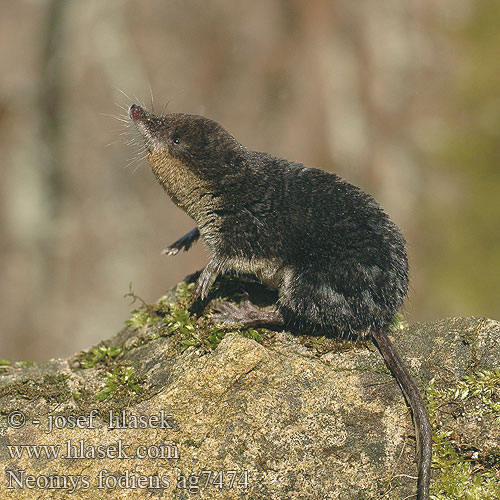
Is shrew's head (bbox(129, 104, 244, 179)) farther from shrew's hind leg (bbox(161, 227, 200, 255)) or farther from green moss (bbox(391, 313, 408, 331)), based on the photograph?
green moss (bbox(391, 313, 408, 331))

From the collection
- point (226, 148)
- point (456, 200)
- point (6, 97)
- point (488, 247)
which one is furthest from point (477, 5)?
point (226, 148)

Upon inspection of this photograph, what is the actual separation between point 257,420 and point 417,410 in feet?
3.07

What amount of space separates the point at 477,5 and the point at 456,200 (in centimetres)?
386

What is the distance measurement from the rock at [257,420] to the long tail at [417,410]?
10cm

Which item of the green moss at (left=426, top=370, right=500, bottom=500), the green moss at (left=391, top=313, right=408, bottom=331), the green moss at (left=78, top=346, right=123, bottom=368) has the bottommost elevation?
the green moss at (left=426, top=370, right=500, bottom=500)

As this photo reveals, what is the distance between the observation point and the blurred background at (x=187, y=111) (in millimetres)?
9180

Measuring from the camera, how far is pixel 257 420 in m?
3.77

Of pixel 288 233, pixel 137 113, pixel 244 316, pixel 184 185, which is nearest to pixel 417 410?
pixel 244 316

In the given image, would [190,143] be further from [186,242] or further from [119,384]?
[119,384]

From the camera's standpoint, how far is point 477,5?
12.1m

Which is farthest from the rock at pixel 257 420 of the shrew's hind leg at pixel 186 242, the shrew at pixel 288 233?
the shrew's hind leg at pixel 186 242

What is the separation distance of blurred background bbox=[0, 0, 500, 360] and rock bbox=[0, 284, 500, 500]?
5.30 metres

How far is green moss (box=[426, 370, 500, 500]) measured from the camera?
367 cm

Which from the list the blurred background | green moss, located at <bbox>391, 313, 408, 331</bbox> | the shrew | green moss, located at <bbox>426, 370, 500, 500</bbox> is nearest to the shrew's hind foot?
the shrew
